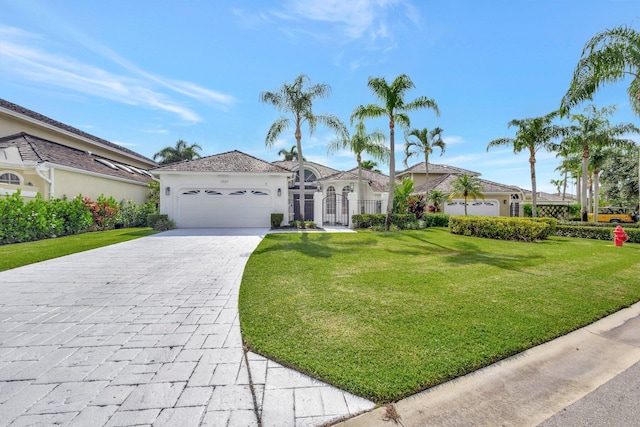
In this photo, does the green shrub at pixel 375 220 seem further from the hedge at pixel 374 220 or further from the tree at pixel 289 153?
the tree at pixel 289 153

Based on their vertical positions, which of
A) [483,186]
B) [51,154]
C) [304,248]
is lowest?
[304,248]

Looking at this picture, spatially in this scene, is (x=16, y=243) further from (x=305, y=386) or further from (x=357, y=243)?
(x=305, y=386)

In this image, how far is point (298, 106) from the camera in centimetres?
1686

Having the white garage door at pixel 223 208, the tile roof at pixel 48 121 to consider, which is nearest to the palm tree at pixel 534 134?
the white garage door at pixel 223 208

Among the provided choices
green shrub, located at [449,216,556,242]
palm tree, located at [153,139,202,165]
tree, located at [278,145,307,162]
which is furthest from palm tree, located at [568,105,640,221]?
palm tree, located at [153,139,202,165]

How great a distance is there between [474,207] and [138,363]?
28286 mm

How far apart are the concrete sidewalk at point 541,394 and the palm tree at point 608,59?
45.9 ft

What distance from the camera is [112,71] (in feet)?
43.2

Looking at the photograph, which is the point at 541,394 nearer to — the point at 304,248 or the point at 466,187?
the point at 304,248

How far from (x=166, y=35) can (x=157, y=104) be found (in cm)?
865

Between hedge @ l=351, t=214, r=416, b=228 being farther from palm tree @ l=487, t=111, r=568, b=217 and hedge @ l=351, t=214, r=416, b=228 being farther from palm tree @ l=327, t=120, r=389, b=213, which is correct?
palm tree @ l=487, t=111, r=568, b=217

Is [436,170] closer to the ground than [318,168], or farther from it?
farther from it

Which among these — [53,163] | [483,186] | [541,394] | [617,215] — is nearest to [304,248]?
[541,394]

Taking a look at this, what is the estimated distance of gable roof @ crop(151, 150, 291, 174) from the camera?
17.5 metres
